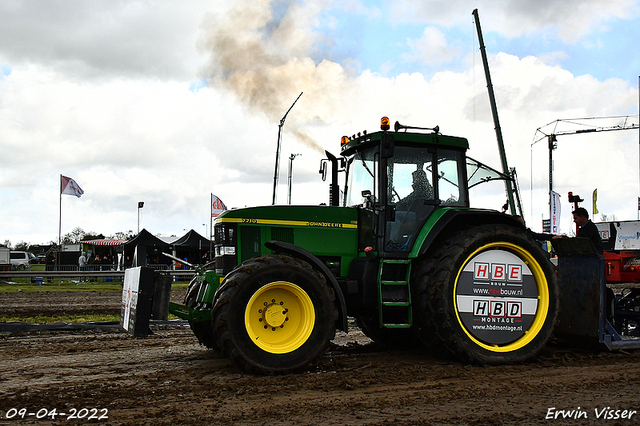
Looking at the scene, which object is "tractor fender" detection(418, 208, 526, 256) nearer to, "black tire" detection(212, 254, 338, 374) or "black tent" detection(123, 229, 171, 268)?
"black tire" detection(212, 254, 338, 374)

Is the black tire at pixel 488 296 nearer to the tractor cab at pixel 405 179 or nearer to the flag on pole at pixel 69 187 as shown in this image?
the tractor cab at pixel 405 179

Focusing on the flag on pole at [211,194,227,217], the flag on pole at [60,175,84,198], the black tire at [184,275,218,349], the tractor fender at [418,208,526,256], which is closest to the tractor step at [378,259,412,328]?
the tractor fender at [418,208,526,256]

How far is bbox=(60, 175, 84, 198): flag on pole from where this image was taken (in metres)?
30.5

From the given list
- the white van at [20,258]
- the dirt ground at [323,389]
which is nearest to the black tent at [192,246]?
the white van at [20,258]

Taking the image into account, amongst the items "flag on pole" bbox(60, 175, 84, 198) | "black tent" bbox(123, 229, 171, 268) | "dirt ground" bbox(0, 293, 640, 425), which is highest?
"flag on pole" bbox(60, 175, 84, 198)

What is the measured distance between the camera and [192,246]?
100 ft

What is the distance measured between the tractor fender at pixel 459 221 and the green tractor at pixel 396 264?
0.01m

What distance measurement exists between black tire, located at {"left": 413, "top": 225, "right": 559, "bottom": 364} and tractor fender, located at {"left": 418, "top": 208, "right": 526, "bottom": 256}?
5.9 inches

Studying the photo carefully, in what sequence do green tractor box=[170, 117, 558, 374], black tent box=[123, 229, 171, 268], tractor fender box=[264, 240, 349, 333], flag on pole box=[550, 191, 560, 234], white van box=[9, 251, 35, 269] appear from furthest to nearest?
white van box=[9, 251, 35, 269] < flag on pole box=[550, 191, 560, 234] < black tent box=[123, 229, 171, 268] < tractor fender box=[264, 240, 349, 333] < green tractor box=[170, 117, 558, 374]

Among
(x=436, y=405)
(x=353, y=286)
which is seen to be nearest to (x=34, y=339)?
(x=353, y=286)

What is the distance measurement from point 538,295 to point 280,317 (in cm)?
314

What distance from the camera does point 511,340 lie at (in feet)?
21.8

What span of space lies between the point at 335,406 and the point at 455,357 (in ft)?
6.98

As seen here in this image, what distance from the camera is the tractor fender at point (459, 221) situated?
6.34 metres
